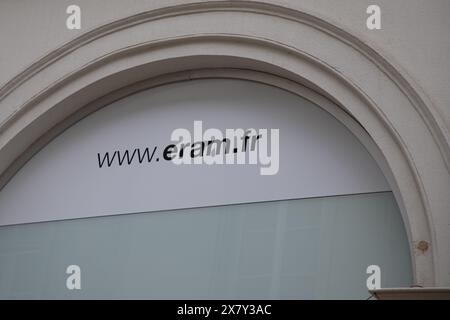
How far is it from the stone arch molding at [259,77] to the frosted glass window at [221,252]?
1.29ft

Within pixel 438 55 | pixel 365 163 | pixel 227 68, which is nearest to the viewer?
pixel 438 55

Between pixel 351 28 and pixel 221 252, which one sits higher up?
pixel 351 28

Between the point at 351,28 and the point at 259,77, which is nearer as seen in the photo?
the point at 351,28

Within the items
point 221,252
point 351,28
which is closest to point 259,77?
point 351,28

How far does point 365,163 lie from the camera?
244 inches

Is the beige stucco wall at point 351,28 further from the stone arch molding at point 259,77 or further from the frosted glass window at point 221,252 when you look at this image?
the frosted glass window at point 221,252

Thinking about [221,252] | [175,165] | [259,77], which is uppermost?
[259,77]

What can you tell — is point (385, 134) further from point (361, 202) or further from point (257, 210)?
point (257, 210)

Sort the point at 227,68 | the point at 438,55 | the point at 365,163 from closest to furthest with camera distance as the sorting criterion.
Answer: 1. the point at 438,55
2. the point at 365,163
3. the point at 227,68

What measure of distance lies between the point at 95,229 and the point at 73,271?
338 millimetres

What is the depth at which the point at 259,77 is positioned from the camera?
21.7ft

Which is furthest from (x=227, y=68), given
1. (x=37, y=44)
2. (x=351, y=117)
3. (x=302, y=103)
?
(x=37, y=44)

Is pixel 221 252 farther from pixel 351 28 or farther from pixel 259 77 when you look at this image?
pixel 351 28

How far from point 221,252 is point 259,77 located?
123 cm
